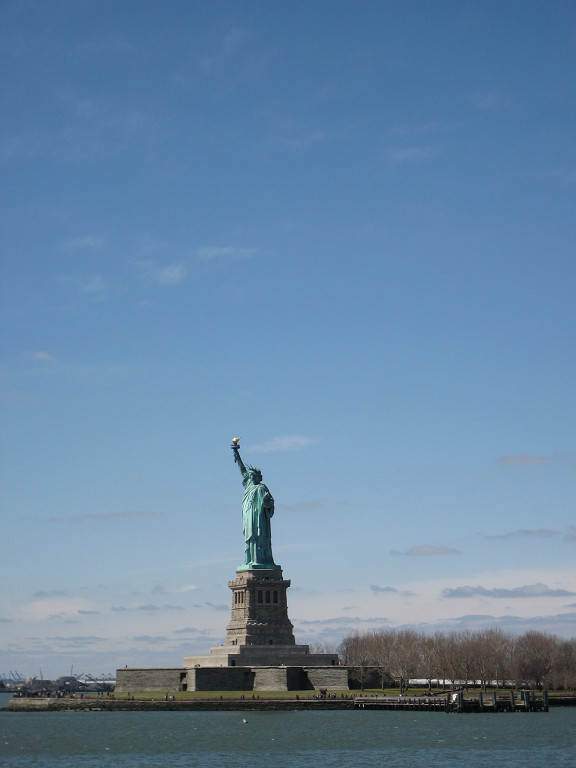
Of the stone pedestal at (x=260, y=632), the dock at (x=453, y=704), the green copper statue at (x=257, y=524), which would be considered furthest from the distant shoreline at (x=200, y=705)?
the green copper statue at (x=257, y=524)

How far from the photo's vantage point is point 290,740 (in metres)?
59.2

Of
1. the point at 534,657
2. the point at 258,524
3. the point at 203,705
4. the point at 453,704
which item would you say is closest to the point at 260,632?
the point at 258,524

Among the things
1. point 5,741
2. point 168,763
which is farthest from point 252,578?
point 168,763

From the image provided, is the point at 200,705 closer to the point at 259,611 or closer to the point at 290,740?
the point at 259,611

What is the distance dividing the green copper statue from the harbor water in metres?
20.0

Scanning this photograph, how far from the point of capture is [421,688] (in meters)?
94.7

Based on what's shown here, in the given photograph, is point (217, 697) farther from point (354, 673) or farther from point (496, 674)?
point (496, 674)

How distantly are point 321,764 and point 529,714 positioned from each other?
32.4 metres

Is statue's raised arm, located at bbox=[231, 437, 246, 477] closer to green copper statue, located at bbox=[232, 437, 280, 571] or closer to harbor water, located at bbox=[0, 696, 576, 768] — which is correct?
green copper statue, located at bbox=[232, 437, 280, 571]

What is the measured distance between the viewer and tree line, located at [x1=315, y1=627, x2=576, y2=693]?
99.4 m

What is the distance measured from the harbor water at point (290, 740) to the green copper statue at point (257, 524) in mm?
20029

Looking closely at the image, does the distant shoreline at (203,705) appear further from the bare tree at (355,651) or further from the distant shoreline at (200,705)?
the bare tree at (355,651)

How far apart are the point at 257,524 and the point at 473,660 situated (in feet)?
79.8

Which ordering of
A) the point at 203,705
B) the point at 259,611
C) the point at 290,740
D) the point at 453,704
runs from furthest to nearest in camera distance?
the point at 259,611 < the point at 203,705 < the point at 453,704 < the point at 290,740
